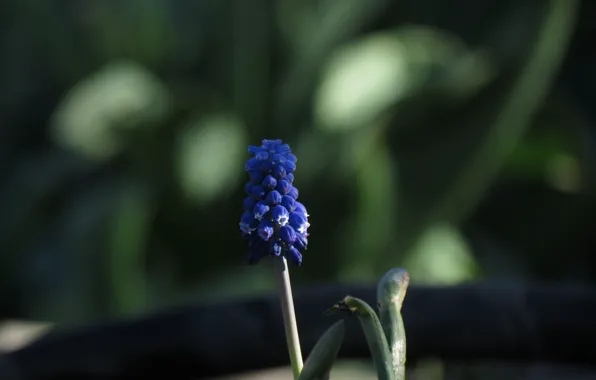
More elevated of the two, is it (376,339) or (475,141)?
(475,141)

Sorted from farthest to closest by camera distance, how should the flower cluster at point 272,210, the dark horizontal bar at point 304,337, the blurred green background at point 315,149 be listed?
1. the blurred green background at point 315,149
2. the dark horizontal bar at point 304,337
3. the flower cluster at point 272,210

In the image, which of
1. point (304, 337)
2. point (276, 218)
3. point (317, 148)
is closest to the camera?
point (276, 218)

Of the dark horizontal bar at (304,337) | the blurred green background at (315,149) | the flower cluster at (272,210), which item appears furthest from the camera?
the blurred green background at (315,149)

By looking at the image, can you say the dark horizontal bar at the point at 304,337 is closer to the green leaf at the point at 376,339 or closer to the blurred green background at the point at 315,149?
the green leaf at the point at 376,339

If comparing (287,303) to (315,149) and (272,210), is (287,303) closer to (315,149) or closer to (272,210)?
Result: (272,210)

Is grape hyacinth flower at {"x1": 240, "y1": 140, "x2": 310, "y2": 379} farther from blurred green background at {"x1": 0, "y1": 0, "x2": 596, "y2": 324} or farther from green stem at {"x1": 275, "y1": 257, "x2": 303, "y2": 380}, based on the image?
blurred green background at {"x1": 0, "y1": 0, "x2": 596, "y2": 324}

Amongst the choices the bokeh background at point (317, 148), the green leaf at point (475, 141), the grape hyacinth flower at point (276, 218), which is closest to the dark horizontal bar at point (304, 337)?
the grape hyacinth flower at point (276, 218)

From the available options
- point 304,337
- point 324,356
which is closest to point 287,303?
point 324,356

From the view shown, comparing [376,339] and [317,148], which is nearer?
[376,339]

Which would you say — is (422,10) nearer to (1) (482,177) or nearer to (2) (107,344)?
(1) (482,177)
